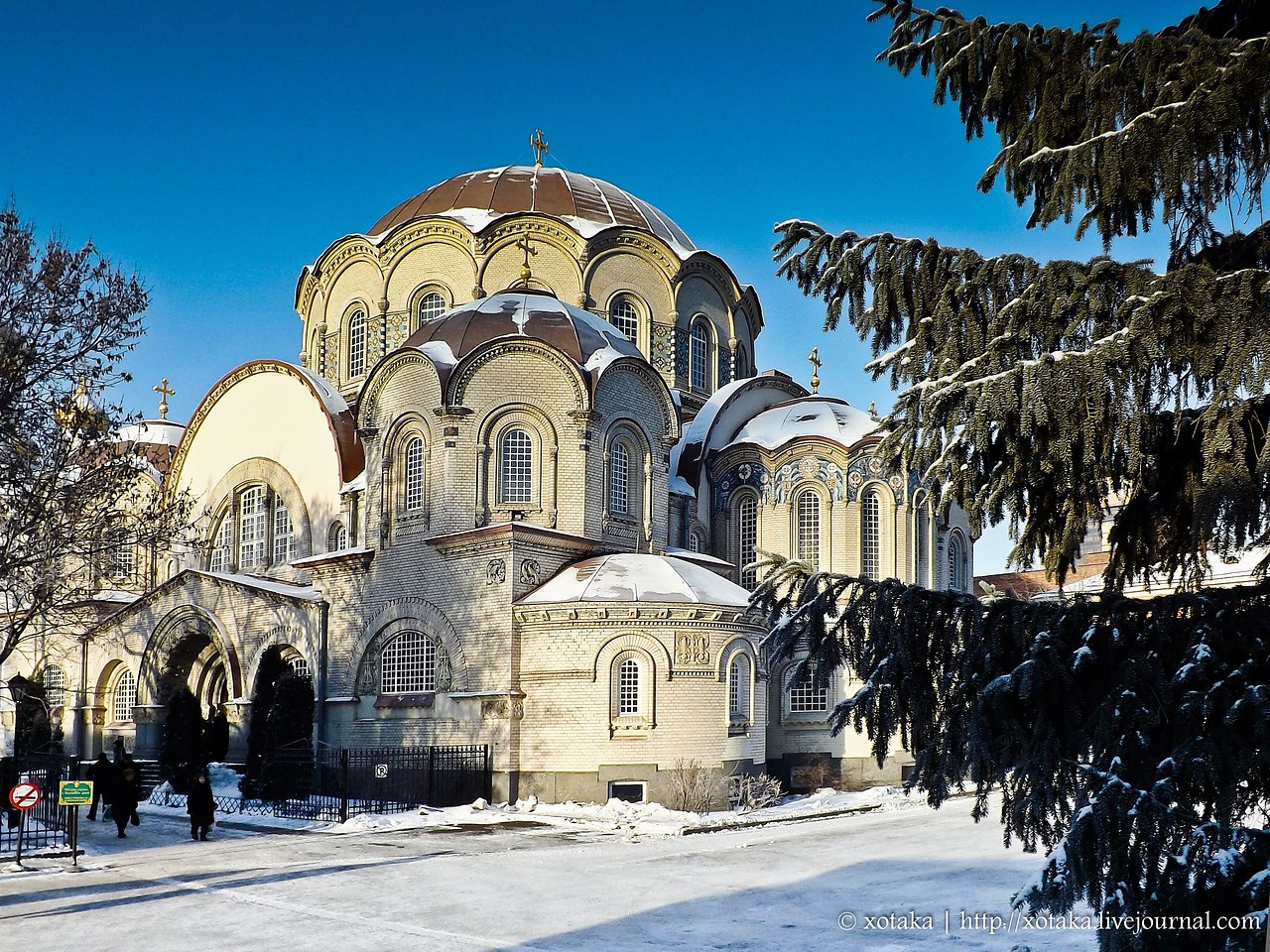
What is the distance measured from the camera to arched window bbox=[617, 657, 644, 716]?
2275 cm

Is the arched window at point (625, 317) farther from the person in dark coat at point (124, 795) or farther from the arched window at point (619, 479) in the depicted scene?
the person in dark coat at point (124, 795)

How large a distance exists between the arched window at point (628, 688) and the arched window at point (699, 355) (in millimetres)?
10697

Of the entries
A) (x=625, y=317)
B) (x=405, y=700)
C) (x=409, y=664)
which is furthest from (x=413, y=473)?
(x=625, y=317)

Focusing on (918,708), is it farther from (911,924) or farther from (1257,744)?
(911,924)

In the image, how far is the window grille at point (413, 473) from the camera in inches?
1003

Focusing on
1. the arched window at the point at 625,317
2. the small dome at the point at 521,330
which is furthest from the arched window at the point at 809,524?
the arched window at the point at 625,317

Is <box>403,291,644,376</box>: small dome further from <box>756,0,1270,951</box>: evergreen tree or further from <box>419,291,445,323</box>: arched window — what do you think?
<box>756,0,1270,951</box>: evergreen tree

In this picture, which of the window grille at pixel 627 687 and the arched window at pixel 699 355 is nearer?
the window grille at pixel 627 687

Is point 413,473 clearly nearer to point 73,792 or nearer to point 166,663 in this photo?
point 166,663

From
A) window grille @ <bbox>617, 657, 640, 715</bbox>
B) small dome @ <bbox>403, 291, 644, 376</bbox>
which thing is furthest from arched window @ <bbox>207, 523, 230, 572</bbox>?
window grille @ <bbox>617, 657, 640, 715</bbox>

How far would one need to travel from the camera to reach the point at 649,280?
31500 millimetres

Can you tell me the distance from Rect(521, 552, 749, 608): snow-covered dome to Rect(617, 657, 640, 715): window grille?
1166mm

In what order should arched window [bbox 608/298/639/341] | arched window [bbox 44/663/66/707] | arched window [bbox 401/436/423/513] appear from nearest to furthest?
arched window [bbox 401/436/423/513] < arched window [bbox 44/663/66/707] < arched window [bbox 608/298/639/341]

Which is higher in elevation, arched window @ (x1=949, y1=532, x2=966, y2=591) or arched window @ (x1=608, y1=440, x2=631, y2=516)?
arched window @ (x1=608, y1=440, x2=631, y2=516)
